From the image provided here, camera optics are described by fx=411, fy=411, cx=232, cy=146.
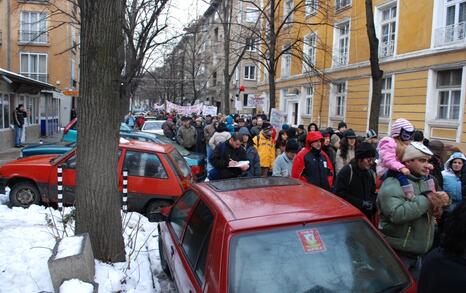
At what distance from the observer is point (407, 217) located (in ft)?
10.9

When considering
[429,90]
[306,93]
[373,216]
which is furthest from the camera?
[306,93]

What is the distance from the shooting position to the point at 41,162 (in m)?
8.29

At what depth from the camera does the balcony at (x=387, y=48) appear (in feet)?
67.3

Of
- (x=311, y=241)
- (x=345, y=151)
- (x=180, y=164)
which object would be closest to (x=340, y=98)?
(x=345, y=151)

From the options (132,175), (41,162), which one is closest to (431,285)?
(132,175)

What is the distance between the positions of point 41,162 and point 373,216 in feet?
21.4

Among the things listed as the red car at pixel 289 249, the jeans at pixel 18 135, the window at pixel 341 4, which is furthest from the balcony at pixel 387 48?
the red car at pixel 289 249

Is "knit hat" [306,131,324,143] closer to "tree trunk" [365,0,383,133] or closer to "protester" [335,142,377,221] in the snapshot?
"protester" [335,142,377,221]

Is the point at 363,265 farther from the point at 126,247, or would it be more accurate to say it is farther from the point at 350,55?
the point at 350,55

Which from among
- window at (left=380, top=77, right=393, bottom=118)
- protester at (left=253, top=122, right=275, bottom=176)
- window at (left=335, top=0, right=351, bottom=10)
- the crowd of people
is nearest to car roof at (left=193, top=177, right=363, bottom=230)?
the crowd of people

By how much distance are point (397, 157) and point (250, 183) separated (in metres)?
1.48

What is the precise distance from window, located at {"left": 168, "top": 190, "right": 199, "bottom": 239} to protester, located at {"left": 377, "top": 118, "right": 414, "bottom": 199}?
5.85 feet

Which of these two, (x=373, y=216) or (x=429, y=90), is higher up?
(x=429, y=90)

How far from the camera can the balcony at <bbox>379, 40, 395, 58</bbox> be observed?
20.5 m
